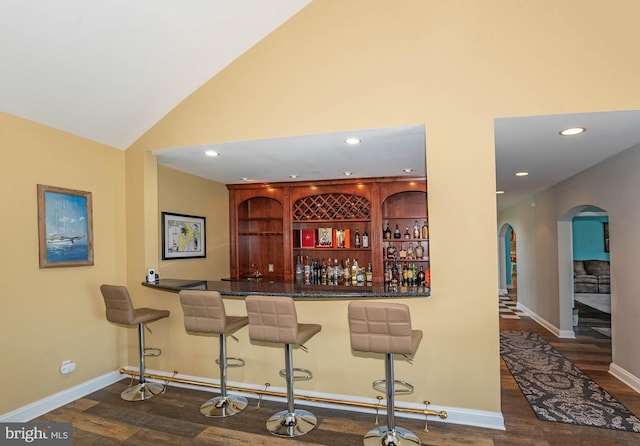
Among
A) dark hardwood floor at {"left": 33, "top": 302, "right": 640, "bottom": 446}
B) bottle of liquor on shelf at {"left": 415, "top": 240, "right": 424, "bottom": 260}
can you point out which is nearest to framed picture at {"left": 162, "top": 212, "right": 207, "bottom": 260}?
dark hardwood floor at {"left": 33, "top": 302, "right": 640, "bottom": 446}

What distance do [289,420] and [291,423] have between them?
0.09 ft

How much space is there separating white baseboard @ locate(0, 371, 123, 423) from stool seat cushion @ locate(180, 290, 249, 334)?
1.36m

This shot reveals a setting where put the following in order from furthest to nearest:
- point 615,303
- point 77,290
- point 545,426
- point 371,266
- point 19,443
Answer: point 371,266 → point 615,303 → point 77,290 → point 545,426 → point 19,443

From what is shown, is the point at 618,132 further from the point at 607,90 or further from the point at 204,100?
the point at 204,100

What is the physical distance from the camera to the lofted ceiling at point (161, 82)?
2.29 m

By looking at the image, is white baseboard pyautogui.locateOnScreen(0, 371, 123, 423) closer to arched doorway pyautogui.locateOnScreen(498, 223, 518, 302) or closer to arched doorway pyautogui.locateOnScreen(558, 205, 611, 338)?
arched doorway pyautogui.locateOnScreen(558, 205, 611, 338)

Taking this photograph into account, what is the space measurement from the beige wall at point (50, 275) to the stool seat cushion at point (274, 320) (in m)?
1.81

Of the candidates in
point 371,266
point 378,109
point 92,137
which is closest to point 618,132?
point 378,109

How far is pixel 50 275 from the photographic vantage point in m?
2.96

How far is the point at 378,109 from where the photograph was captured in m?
2.71

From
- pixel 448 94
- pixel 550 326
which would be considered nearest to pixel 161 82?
pixel 448 94

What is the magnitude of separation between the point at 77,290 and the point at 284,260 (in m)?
2.68

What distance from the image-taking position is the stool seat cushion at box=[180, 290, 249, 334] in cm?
271

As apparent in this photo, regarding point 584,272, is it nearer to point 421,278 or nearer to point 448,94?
point 421,278
